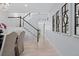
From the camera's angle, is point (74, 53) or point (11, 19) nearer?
point (74, 53)

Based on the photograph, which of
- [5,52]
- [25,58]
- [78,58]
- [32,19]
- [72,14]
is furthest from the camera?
[32,19]

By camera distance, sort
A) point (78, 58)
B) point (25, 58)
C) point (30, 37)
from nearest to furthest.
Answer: point (78, 58) < point (25, 58) < point (30, 37)

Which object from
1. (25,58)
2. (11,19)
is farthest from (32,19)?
(25,58)

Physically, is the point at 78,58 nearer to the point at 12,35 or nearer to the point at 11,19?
the point at 12,35

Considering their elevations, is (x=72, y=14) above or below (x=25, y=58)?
above

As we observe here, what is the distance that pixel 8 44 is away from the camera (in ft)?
8.71

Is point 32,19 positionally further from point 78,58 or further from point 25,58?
point 78,58

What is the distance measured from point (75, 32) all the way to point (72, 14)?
43 cm

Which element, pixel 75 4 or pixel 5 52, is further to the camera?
pixel 75 4

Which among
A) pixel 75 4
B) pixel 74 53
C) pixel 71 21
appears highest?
pixel 75 4

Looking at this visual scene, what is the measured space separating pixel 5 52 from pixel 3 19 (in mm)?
8622

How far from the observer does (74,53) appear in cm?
346

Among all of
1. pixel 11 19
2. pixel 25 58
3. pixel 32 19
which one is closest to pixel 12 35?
pixel 25 58

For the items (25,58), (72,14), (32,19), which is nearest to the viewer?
(72,14)
